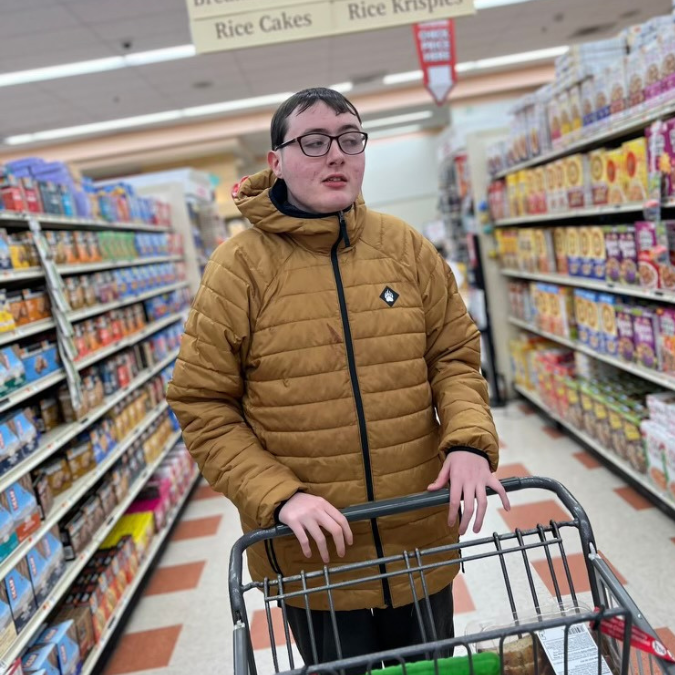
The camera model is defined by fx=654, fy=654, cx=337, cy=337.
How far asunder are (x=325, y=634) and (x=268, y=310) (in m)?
0.71

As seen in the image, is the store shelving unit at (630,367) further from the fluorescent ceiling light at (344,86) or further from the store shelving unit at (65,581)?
the fluorescent ceiling light at (344,86)

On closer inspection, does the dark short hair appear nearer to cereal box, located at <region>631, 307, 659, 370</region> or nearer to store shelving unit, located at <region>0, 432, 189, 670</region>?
store shelving unit, located at <region>0, 432, 189, 670</region>

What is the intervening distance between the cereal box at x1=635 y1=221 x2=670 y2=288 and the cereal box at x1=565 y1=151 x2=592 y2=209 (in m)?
0.64

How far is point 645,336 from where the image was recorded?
3.17 meters

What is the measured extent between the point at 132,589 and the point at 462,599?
156 centimetres

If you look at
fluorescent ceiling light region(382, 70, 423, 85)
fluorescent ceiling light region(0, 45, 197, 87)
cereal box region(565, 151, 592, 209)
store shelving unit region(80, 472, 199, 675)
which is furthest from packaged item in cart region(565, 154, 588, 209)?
fluorescent ceiling light region(382, 70, 423, 85)

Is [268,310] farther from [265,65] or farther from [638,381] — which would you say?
[265,65]

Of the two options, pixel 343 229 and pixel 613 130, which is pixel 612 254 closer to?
pixel 613 130

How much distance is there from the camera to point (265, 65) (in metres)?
8.49

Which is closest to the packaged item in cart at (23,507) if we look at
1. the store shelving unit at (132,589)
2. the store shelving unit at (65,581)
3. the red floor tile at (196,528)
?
the store shelving unit at (65,581)

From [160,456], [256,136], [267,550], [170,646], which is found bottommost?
[170,646]

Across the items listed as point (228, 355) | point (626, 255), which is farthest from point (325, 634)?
point (626, 255)

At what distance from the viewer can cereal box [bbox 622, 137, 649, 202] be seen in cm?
292

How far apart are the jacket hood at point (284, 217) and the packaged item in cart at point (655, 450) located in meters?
2.33
